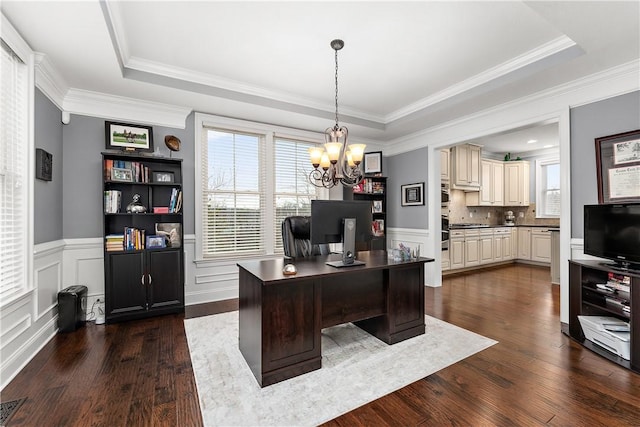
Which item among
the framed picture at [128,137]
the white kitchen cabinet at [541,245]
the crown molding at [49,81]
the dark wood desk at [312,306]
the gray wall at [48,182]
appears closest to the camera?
the dark wood desk at [312,306]

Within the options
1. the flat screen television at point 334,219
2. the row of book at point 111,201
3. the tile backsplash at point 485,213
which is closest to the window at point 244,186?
the row of book at point 111,201

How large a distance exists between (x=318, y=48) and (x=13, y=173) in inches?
109

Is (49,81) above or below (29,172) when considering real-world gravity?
above

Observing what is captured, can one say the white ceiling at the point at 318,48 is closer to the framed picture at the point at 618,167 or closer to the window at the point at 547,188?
the framed picture at the point at 618,167

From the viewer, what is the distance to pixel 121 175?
11.0ft

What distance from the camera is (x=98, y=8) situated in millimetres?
1998

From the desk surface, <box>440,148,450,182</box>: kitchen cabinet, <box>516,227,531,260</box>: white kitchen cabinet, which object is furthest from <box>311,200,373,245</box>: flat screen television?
<box>516,227,531,260</box>: white kitchen cabinet

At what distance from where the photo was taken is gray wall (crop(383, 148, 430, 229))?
16.3 feet

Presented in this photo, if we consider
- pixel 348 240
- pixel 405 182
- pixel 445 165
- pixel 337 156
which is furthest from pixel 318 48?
pixel 445 165

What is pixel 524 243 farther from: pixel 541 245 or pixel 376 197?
pixel 376 197

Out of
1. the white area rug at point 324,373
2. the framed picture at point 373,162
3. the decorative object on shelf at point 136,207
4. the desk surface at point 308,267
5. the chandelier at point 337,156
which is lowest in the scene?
the white area rug at point 324,373

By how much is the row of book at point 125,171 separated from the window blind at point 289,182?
1781 millimetres

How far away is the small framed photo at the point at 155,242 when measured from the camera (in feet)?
11.4

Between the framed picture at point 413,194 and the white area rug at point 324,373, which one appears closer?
the white area rug at point 324,373
